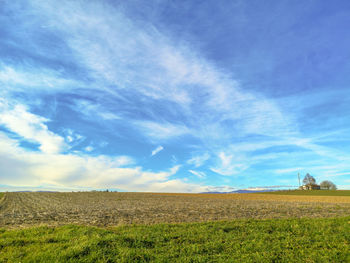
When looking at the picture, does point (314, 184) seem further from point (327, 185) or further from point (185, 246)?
point (185, 246)

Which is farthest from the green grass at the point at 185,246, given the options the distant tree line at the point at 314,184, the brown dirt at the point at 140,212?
the distant tree line at the point at 314,184

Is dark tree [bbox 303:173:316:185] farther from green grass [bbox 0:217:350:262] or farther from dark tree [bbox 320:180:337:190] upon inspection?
green grass [bbox 0:217:350:262]

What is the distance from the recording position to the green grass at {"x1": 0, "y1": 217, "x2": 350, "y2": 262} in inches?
420

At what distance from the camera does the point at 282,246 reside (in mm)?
12789

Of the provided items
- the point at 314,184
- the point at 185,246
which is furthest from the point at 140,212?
the point at 314,184

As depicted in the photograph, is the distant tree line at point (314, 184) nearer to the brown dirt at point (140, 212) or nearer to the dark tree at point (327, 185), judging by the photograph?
the dark tree at point (327, 185)

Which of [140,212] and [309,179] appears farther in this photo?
[309,179]

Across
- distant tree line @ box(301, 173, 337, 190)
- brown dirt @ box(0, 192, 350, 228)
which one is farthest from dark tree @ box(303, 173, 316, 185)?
brown dirt @ box(0, 192, 350, 228)

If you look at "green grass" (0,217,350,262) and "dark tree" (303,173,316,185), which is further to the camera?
"dark tree" (303,173,316,185)

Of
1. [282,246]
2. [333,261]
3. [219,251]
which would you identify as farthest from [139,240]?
[333,261]

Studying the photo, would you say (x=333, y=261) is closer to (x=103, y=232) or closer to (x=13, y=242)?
(x=103, y=232)

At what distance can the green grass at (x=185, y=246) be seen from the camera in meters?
10.7

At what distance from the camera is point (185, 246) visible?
1248 centimetres

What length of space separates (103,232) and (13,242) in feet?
16.3
